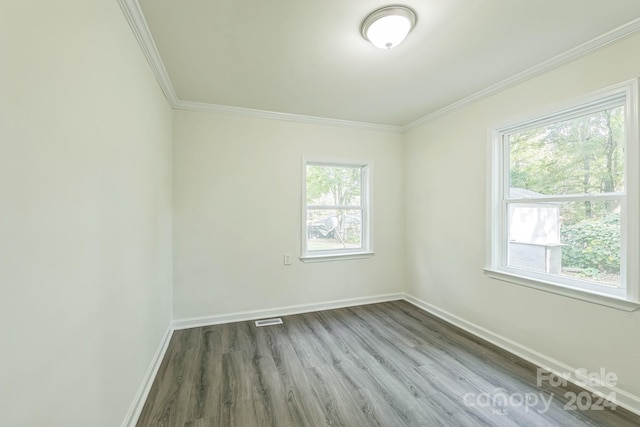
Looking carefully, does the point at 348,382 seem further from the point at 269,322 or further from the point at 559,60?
the point at 559,60

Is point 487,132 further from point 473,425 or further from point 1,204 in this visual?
point 1,204

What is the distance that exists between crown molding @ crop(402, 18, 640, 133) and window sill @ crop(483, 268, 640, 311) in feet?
5.82

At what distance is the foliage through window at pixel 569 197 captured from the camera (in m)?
1.94

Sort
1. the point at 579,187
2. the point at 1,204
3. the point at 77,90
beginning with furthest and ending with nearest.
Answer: the point at 579,187 < the point at 77,90 < the point at 1,204

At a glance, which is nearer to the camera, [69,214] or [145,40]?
[69,214]

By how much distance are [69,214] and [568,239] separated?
10.6 feet

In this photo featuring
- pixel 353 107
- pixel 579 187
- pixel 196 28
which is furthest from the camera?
pixel 353 107

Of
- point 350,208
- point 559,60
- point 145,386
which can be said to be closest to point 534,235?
point 559,60

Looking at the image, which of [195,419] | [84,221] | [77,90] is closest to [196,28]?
[77,90]

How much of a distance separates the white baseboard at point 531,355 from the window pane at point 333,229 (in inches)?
50.1

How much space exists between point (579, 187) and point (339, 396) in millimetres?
2473

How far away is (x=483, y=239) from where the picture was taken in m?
2.83

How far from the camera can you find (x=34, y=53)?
0.84 metres

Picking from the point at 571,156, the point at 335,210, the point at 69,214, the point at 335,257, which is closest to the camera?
the point at 69,214
